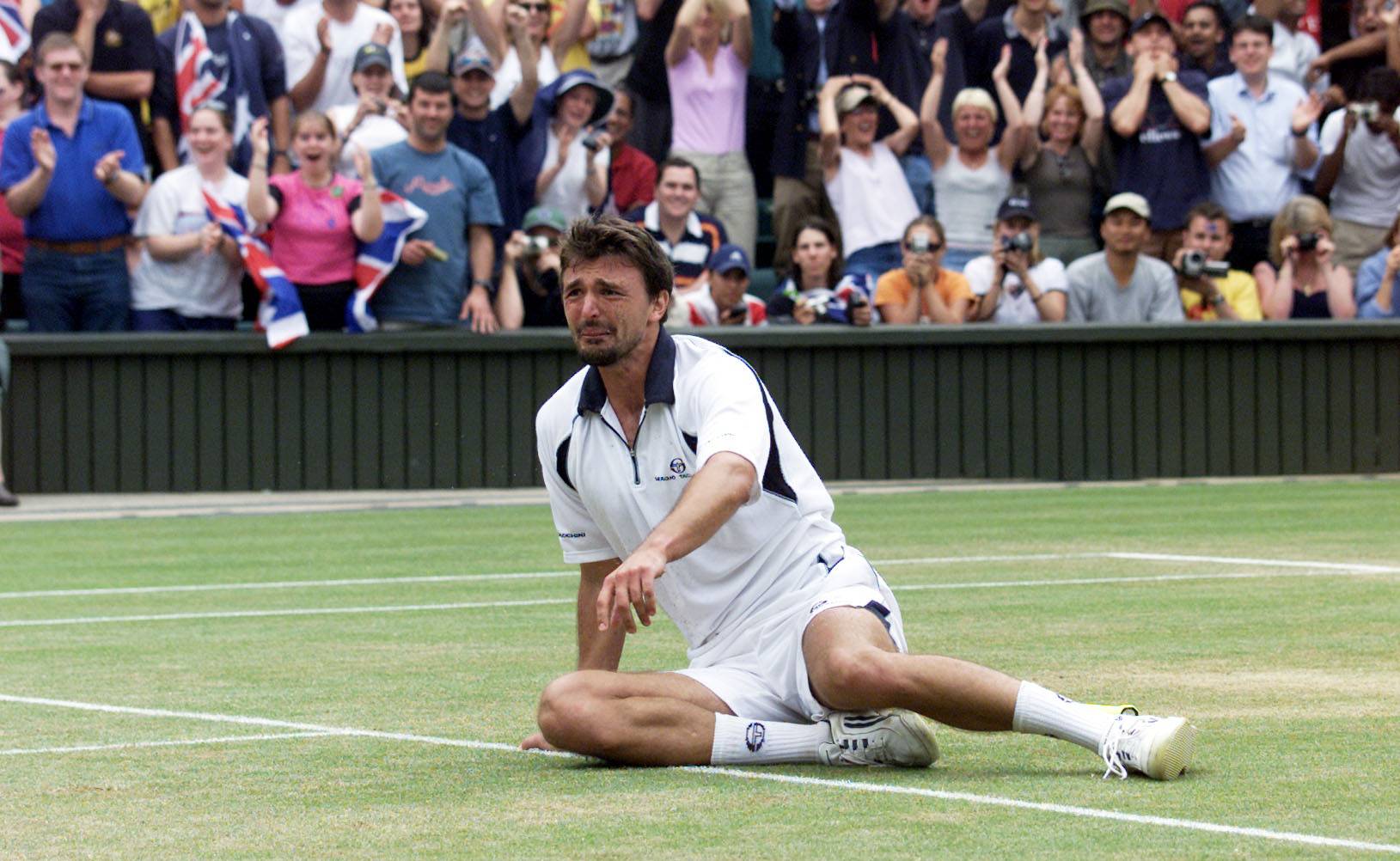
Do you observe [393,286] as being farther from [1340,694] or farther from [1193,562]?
[1340,694]

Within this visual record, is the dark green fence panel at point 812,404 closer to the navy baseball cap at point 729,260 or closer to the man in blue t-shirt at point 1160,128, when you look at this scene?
the navy baseball cap at point 729,260

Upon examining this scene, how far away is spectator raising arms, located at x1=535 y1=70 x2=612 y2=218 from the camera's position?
17.5 m

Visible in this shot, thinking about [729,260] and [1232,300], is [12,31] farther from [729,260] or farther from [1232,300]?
[1232,300]

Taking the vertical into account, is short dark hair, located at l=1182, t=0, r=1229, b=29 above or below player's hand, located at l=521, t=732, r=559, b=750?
above

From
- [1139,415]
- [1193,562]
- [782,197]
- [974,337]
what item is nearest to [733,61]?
[782,197]

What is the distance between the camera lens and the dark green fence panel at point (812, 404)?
17.3m

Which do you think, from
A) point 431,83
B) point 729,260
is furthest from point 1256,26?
point 431,83

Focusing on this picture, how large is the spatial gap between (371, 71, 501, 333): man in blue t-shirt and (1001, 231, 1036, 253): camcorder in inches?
154

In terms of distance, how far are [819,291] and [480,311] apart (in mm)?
2638

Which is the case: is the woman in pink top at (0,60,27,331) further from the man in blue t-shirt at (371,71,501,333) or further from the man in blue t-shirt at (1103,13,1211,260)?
the man in blue t-shirt at (1103,13,1211,260)

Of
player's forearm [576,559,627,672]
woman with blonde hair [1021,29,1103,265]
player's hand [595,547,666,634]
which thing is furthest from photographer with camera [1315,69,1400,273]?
player's hand [595,547,666,634]

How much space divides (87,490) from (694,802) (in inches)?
509

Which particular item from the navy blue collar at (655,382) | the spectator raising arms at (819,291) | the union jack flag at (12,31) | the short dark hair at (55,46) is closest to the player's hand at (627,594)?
the navy blue collar at (655,382)

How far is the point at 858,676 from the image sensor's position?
574 centimetres
